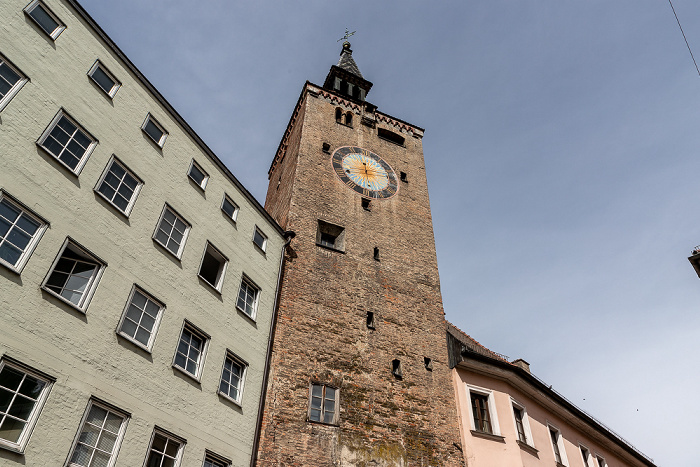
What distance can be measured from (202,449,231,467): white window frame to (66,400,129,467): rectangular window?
2593 mm

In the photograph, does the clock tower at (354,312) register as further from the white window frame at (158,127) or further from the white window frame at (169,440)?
the white window frame at (158,127)

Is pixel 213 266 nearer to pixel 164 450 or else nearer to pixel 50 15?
pixel 164 450

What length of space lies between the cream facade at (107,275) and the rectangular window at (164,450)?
0.10 ft

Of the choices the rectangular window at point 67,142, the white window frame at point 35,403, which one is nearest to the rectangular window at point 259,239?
the rectangular window at point 67,142

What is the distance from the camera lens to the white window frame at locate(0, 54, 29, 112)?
36.8 feet

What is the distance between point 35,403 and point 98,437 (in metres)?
1.50

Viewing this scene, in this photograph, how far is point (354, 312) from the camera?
19938 millimetres

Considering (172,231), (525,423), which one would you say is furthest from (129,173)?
(525,423)

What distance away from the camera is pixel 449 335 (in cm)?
2117

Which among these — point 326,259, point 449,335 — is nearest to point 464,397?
point 449,335

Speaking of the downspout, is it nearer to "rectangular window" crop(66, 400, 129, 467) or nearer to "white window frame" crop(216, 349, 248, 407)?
"white window frame" crop(216, 349, 248, 407)

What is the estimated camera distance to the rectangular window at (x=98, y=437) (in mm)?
10250

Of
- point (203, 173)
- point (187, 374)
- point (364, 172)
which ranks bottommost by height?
point (187, 374)

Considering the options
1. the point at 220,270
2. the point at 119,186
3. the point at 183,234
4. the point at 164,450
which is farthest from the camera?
the point at 220,270
